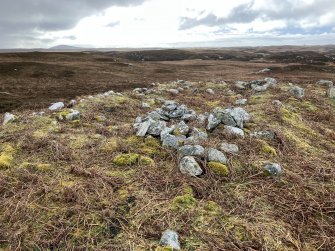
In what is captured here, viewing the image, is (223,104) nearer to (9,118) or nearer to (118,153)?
(118,153)

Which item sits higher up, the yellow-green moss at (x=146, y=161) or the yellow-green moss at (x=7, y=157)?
the yellow-green moss at (x=7, y=157)

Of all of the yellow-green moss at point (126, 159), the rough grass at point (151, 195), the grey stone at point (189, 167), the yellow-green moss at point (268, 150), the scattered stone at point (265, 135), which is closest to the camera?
the rough grass at point (151, 195)

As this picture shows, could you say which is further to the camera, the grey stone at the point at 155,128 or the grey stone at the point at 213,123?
the grey stone at the point at 213,123

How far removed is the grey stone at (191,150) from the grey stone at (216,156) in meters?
0.13

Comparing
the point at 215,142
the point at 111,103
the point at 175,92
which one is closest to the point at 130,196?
the point at 215,142

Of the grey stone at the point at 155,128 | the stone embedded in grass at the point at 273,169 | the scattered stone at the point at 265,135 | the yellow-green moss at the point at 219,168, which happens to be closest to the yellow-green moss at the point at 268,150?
the scattered stone at the point at 265,135

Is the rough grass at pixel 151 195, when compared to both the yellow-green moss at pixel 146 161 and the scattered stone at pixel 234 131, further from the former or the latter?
the scattered stone at pixel 234 131

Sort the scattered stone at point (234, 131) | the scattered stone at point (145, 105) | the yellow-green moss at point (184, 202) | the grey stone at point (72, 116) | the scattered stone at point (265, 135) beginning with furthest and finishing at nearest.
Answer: the scattered stone at point (145, 105), the grey stone at point (72, 116), the scattered stone at point (265, 135), the scattered stone at point (234, 131), the yellow-green moss at point (184, 202)

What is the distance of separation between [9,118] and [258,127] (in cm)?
663

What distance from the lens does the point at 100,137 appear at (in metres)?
6.71

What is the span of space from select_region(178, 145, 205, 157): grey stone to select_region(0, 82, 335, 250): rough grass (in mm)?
200

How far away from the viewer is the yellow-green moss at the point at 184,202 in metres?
4.29

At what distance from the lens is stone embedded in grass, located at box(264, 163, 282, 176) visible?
16.8 feet

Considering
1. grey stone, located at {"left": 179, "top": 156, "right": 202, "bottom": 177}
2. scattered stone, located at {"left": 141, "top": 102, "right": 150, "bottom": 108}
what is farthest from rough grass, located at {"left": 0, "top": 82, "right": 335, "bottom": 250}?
scattered stone, located at {"left": 141, "top": 102, "right": 150, "bottom": 108}
